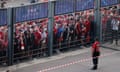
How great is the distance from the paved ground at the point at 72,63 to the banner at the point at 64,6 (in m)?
2.38

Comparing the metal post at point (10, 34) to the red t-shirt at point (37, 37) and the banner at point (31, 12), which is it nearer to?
the banner at point (31, 12)

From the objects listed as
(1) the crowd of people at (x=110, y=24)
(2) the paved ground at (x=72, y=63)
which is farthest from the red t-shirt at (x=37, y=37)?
(1) the crowd of people at (x=110, y=24)

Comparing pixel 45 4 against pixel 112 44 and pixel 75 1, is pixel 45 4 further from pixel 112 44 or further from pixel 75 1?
pixel 112 44

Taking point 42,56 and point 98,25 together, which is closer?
point 42,56

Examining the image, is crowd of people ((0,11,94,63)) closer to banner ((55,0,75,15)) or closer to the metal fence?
the metal fence

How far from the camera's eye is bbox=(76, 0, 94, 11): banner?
25.1m

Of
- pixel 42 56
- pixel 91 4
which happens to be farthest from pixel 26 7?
pixel 91 4

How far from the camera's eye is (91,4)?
2583 centimetres

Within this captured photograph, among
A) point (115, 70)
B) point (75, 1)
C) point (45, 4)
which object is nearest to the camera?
point (115, 70)

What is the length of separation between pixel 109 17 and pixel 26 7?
19.6ft

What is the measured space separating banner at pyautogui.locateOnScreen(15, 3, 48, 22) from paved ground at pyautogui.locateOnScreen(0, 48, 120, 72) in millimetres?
2328

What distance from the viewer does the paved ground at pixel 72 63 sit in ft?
70.2

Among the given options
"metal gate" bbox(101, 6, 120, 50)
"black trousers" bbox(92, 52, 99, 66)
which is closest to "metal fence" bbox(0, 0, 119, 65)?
"metal gate" bbox(101, 6, 120, 50)

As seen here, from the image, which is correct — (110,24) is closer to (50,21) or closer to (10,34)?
(50,21)
